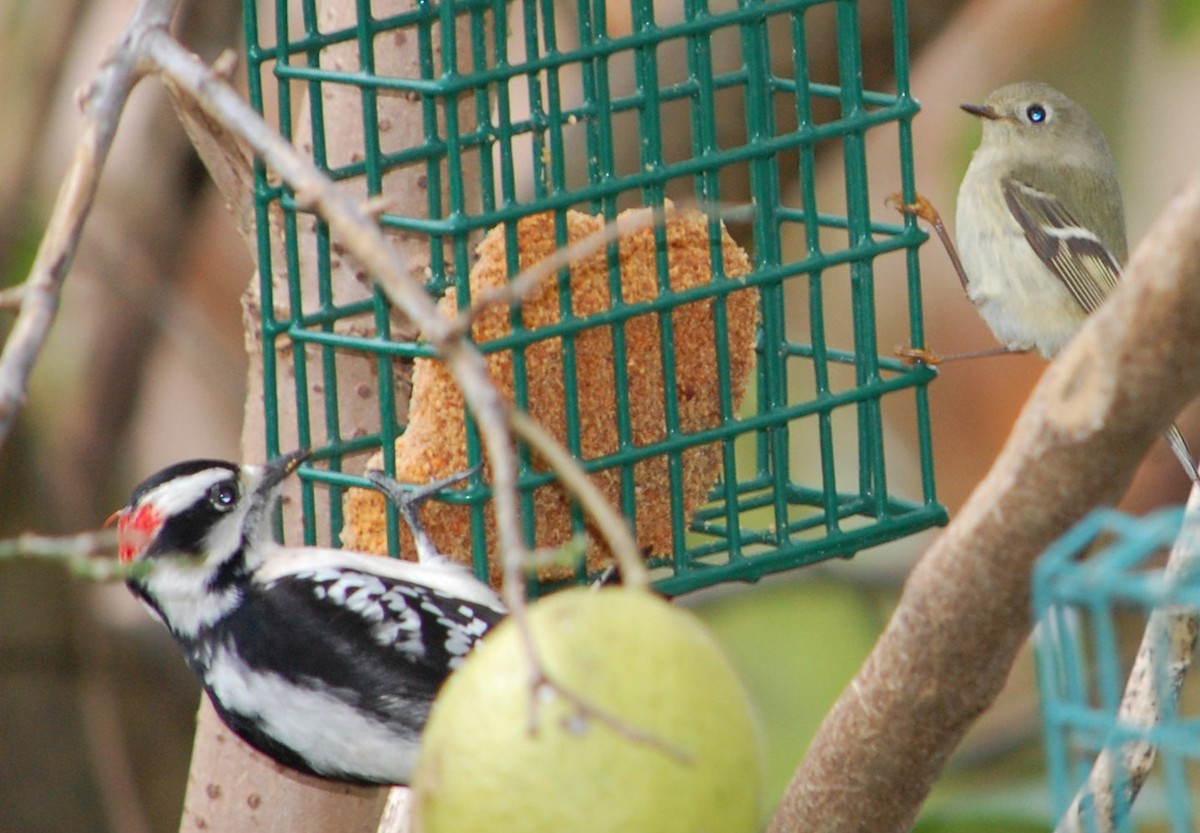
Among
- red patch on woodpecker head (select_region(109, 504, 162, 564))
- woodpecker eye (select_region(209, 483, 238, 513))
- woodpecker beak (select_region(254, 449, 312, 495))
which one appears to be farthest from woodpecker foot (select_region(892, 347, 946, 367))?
red patch on woodpecker head (select_region(109, 504, 162, 564))

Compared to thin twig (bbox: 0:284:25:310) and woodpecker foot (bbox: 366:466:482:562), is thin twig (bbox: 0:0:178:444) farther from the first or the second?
woodpecker foot (bbox: 366:466:482:562)

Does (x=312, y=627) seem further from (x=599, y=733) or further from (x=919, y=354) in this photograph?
(x=599, y=733)

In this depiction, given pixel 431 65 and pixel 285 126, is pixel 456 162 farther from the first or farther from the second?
pixel 285 126

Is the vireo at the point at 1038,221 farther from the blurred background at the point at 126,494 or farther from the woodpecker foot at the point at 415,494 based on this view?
the woodpecker foot at the point at 415,494

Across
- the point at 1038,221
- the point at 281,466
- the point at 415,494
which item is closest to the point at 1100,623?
the point at 415,494

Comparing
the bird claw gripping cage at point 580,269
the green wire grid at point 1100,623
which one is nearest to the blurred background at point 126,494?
the bird claw gripping cage at point 580,269
